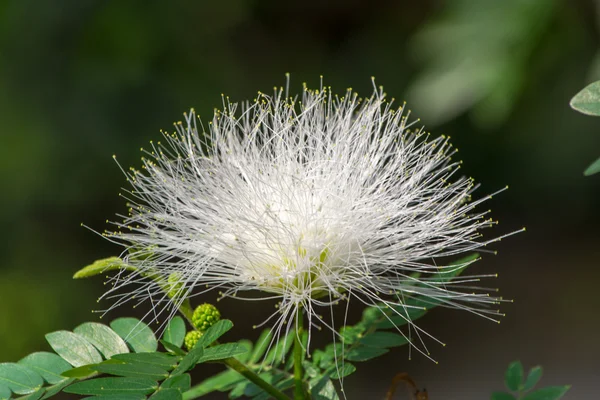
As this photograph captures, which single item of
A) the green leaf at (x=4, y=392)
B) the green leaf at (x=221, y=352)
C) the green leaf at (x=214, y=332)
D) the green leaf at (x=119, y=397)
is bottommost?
the green leaf at (x=119, y=397)

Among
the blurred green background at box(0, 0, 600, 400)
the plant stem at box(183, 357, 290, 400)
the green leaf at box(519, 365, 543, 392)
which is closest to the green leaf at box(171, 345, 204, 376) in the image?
the plant stem at box(183, 357, 290, 400)

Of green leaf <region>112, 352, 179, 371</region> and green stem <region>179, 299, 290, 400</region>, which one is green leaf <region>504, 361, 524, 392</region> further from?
green leaf <region>112, 352, 179, 371</region>

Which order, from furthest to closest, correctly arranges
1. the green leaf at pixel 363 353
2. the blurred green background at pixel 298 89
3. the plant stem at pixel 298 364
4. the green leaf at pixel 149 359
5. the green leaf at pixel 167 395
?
the blurred green background at pixel 298 89
the green leaf at pixel 363 353
the plant stem at pixel 298 364
the green leaf at pixel 149 359
the green leaf at pixel 167 395

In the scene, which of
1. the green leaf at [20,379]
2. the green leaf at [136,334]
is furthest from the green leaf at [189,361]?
the green leaf at [20,379]

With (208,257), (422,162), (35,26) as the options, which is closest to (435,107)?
(422,162)

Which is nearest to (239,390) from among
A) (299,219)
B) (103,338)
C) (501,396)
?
(103,338)

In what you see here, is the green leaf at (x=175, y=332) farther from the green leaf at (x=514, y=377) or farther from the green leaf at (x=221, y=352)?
the green leaf at (x=514, y=377)
